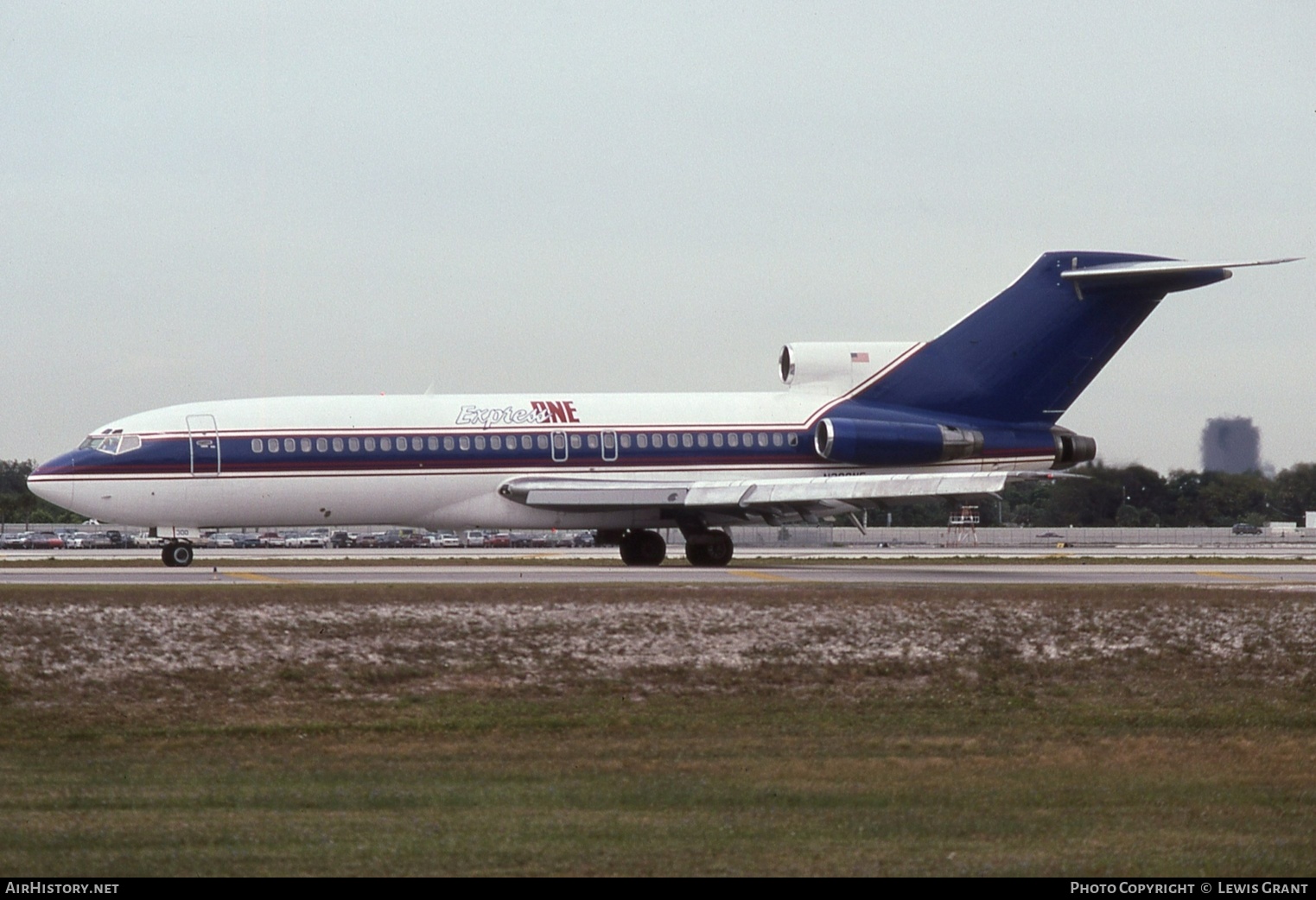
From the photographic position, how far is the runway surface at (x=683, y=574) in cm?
3011

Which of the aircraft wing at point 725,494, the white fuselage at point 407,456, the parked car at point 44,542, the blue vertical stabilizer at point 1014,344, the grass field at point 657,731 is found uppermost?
the blue vertical stabilizer at point 1014,344

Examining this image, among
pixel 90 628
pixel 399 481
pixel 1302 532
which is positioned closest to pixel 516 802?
pixel 90 628

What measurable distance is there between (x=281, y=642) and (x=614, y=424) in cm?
1748

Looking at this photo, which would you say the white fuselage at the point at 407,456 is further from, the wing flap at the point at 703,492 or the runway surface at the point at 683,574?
the runway surface at the point at 683,574

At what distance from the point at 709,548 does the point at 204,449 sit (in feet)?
40.5

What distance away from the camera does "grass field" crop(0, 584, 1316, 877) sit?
40.1 ft

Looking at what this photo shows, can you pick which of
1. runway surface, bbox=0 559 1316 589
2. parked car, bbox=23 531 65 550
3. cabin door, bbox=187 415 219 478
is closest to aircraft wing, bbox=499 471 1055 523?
runway surface, bbox=0 559 1316 589

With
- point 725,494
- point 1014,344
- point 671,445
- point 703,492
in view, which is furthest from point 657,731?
point 1014,344

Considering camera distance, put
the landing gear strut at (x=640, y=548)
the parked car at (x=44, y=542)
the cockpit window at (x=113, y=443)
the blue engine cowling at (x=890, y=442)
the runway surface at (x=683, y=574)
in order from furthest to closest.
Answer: the parked car at (x=44, y=542) < the landing gear strut at (x=640, y=548) < the blue engine cowling at (x=890, y=442) < the cockpit window at (x=113, y=443) < the runway surface at (x=683, y=574)

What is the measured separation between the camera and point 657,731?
718 inches

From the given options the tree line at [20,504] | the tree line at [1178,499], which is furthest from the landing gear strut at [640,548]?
the tree line at [20,504]

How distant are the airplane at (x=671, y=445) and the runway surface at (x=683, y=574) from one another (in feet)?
4.90

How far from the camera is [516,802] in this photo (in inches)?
551
